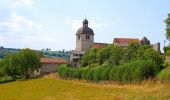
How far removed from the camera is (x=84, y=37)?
13425 centimetres

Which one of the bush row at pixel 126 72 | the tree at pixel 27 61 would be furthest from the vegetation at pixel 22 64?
the bush row at pixel 126 72

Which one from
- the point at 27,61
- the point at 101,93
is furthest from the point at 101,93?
the point at 27,61

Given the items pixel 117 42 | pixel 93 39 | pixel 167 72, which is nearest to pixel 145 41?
pixel 117 42

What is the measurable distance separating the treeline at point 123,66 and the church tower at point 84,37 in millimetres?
31187

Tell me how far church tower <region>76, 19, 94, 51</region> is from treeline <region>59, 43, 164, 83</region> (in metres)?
31.2

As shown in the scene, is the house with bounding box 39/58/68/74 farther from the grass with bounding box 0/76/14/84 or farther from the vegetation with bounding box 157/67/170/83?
the vegetation with bounding box 157/67/170/83

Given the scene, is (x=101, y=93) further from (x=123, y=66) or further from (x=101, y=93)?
(x=123, y=66)

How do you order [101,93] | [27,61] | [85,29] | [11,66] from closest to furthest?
1. [101,93]
2. [27,61]
3. [11,66]
4. [85,29]

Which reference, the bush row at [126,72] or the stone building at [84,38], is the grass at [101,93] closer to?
the bush row at [126,72]

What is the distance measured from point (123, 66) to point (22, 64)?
45.4 metres

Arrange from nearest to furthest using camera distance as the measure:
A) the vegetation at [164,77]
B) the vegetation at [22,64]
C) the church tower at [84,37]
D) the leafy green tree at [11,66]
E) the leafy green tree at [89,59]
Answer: the vegetation at [164,77], the leafy green tree at [89,59], the vegetation at [22,64], the leafy green tree at [11,66], the church tower at [84,37]

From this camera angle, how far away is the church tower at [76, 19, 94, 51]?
13425cm

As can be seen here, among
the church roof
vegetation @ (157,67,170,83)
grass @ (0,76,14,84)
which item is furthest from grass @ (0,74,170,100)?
the church roof

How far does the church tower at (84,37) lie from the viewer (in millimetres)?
134250
